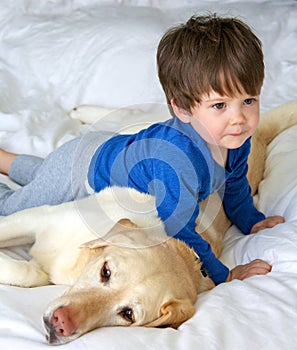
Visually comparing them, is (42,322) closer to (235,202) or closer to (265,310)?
(265,310)

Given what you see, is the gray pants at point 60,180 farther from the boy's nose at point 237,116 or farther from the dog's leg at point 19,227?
the boy's nose at point 237,116

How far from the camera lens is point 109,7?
3221 mm

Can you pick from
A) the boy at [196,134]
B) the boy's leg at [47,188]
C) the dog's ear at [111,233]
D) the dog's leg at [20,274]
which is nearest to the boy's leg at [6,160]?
the boy's leg at [47,188]

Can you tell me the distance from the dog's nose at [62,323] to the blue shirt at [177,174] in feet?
1.37

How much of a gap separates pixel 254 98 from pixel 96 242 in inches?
22.0

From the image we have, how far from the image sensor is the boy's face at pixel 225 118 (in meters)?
1.72

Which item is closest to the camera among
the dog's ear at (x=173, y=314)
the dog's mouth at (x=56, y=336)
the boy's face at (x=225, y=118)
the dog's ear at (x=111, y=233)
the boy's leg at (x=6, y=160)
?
the dog's mouth at (x=56, y=336)

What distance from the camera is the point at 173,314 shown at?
4.89ft

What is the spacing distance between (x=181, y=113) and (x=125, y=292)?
57cm

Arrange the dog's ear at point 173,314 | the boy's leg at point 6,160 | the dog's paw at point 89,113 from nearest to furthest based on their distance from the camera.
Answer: the dog's ear at point 173,314 < the boy's leg at point 6,160 < the dog's paw at point 89,113

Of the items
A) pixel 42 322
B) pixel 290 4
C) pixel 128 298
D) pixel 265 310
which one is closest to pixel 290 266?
pixel 265 310

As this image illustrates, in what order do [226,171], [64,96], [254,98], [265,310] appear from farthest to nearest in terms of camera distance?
[64,96] < [226,171] < [254,98] < [265,310]

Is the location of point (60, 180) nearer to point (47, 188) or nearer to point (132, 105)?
point (47, 188)

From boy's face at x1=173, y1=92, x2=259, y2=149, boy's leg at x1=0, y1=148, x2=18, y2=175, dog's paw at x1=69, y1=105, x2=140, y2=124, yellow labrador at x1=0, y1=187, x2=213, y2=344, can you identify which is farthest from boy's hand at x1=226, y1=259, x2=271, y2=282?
dog's paw at x1=69, y1=105, x2=140, y2=124
